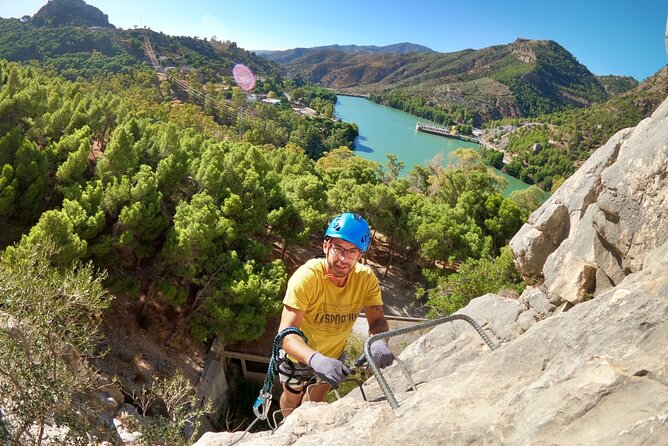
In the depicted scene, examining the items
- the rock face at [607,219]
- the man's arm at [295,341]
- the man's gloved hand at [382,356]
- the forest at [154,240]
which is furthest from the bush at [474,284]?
the man's arm at [295,341]

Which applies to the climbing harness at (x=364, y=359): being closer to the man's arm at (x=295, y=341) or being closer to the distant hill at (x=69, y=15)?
the man's arm at (x=295, y=341)

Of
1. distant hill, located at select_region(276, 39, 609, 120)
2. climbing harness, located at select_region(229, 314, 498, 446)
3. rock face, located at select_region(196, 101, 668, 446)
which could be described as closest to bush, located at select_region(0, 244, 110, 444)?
rock face, located at select_region(196, 101, 668, 446)

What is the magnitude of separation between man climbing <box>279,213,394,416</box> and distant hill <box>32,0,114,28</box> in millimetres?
195741

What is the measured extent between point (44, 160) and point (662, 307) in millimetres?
21919

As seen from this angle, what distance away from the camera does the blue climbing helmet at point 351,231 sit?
400cm

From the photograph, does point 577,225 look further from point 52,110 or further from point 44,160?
point 52,110

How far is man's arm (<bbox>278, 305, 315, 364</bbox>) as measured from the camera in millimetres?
Answer: 3654

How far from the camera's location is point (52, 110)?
2692 cm

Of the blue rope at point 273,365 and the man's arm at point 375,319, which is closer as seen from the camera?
the blue rope at point 273,365

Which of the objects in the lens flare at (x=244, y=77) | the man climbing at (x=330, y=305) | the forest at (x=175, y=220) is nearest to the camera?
the man climbing at (x=330, y=305)

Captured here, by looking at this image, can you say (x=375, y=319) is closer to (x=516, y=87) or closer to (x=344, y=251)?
(x=344, y=251)

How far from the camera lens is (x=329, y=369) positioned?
3496mm

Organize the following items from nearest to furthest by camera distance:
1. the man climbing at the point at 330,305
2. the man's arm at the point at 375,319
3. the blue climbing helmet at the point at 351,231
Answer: the man climbing at the point at 330,305, the blue climbing helmet at the point at 351,231, the man's arm at the point at 375,319

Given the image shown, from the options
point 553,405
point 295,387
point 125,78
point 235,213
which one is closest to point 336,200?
point 235,213
